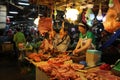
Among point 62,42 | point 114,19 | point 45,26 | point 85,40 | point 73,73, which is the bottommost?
point 73,73

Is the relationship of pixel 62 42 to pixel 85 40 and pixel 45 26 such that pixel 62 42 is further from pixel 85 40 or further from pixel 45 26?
pixel 85 40

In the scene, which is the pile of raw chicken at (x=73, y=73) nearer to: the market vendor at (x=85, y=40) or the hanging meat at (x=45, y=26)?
the market vendor at (x=85, y=40)

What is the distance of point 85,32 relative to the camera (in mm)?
5812

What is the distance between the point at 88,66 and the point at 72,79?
1.03 meters

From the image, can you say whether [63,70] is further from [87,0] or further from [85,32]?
[87,0]

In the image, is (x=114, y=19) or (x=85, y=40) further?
(x=85, y=40)

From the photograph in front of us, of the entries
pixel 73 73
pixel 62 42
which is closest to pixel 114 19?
pixel 73 73

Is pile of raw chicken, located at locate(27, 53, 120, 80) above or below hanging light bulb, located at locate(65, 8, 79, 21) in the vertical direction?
below

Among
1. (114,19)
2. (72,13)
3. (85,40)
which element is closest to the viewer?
(114,19)

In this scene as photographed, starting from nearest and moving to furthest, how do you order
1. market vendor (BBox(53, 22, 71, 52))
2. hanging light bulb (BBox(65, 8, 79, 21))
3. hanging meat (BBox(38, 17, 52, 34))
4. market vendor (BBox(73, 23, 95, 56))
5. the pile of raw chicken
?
the pile of raw chicken < market vendor (BBox(73, 23, 95, 56)) < hanging light bulb (BBox(65, 8, 79, 21)) < market vendor (BBox(53, 22, 71, 52)) < hanging meat (BBox(38, 17, 52, 34))

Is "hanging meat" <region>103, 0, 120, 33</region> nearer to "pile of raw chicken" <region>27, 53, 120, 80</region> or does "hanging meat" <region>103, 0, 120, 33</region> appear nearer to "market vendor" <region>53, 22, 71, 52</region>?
"pile of raw chicken" <region>27, 53, 120, 80</region>

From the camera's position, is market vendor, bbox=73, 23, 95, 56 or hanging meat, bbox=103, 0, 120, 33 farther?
market vendor, bbox=73, 23, 95, 56

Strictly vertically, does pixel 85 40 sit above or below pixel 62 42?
above

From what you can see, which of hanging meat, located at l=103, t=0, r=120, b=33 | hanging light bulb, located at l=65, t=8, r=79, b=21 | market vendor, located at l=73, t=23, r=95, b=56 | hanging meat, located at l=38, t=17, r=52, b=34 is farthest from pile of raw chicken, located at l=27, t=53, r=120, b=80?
hanging meat, located at l=38, t=17, r=52, b=34
